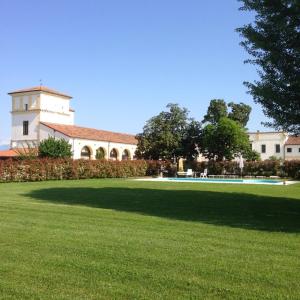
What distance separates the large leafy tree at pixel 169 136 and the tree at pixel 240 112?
15.4 metres

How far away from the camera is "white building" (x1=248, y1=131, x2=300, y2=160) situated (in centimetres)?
7350

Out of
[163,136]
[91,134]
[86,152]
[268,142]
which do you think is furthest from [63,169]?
[268,142]

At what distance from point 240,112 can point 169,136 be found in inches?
845

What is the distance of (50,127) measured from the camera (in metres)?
60.0

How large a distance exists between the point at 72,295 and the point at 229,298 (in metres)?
1.67

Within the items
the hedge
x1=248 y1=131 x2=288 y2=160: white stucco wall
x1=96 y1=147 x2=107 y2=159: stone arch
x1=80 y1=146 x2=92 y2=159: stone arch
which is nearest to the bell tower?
x1=80 y1=146 x2=92 y2=159: stone arch

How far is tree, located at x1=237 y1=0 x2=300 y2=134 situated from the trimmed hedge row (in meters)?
21.2

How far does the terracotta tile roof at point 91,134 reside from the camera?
58688 millimetres

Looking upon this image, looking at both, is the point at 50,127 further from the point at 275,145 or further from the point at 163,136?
the point at 275,145

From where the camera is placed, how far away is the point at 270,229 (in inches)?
372

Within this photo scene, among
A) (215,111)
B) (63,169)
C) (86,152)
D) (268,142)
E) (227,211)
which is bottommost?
(227,211)

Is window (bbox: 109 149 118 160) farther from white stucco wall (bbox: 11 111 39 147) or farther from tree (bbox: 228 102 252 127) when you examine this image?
tree (bbox: 228 102 252 127)

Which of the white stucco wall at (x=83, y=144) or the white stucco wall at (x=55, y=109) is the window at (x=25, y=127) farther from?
the white stucco wall at (x=83, y=144)

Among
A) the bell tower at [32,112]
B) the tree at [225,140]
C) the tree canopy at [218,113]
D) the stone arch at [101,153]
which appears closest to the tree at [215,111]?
the tree canopy at [218,113]
